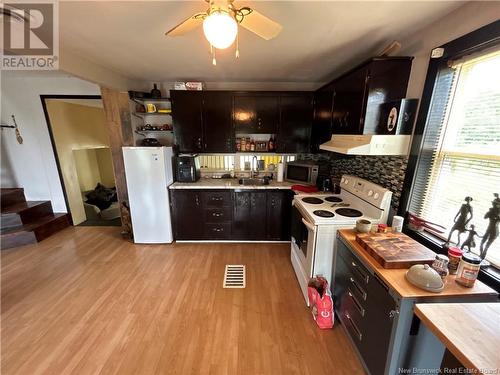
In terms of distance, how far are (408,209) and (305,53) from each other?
178 centimetres

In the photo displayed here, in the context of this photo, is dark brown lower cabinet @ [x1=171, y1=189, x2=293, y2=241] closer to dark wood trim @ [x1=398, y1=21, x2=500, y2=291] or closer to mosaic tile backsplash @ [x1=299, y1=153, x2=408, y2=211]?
mosaic tile backsplash @ [x1=299, y1=153, x2=408, y2=211]

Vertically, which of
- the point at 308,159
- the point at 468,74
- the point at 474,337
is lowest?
the point at 474,337

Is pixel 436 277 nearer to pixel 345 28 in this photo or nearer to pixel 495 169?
pixel 495 169

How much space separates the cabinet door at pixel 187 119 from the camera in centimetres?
298

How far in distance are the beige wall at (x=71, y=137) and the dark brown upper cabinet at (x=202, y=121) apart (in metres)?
2.21

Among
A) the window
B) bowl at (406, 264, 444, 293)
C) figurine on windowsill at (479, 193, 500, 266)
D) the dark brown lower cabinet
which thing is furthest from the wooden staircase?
figurine on windowsill at (479, 193, 500, 266)

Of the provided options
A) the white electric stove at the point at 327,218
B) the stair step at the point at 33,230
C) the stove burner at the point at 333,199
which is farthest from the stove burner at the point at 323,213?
the stair step at the point at 33,230

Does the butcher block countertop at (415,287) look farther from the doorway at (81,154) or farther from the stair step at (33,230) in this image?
the stair step at (33,230)

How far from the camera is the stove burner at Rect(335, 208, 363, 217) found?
6.39 feet

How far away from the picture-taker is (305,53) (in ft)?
6.92

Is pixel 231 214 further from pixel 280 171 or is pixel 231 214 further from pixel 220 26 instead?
pixel 220 26

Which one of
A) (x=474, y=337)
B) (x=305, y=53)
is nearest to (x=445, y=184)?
(x=474, y=337)

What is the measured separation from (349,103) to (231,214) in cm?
202

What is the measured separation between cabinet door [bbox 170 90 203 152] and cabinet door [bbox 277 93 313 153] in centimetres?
121
